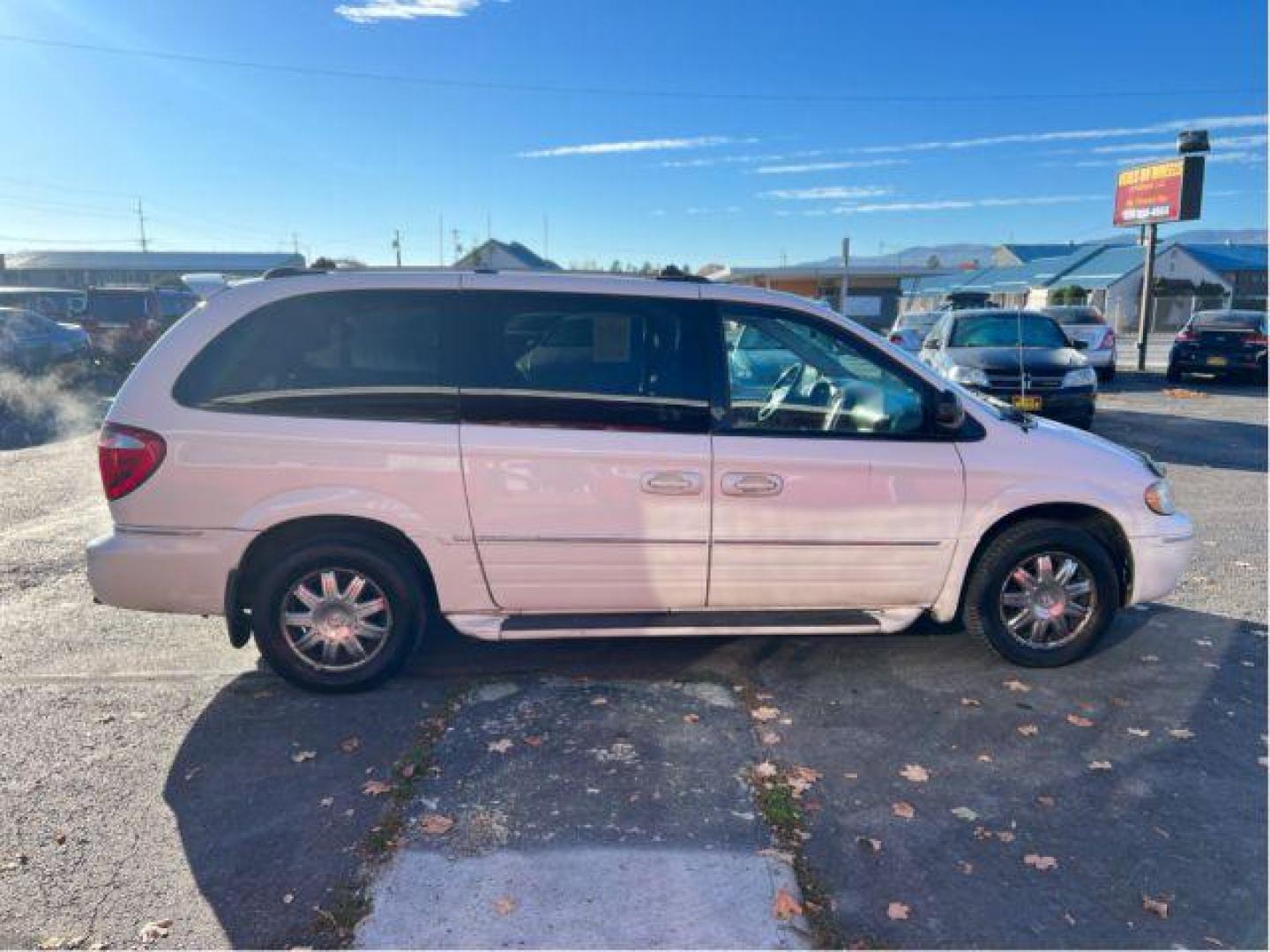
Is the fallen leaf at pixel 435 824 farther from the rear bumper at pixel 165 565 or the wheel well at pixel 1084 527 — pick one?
the wheel well at pixel 1084 527

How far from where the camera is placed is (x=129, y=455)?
3.87m

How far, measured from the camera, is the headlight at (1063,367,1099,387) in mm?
10719

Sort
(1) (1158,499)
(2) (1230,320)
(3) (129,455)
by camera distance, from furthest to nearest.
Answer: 1. (2) (1230,320)
2. (1) (1158,499)
3. (3) (129,455)

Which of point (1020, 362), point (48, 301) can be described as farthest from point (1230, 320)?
point (48, 301)

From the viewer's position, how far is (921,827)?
3.18 meters

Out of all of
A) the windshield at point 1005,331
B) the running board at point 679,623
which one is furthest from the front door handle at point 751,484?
the windshield at point 1005,331

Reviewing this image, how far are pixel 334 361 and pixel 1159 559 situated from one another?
4.22m

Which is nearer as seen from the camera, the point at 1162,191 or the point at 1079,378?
the point at 1079,378

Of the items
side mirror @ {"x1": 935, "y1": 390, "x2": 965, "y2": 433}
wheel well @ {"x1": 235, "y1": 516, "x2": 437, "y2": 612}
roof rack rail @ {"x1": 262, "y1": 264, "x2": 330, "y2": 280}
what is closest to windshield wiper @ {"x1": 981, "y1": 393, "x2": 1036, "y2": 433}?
side mirror @ {"x1": 935, "y1": 390, "x2": 965, "y2": 433}

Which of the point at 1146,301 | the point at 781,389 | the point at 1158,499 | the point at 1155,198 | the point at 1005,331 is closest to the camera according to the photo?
the point at 781,389

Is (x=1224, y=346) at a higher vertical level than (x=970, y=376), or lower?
higher

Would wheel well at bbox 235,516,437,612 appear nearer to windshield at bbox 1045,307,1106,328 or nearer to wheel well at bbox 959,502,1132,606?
wheel well at bbox 959,502,1132,606

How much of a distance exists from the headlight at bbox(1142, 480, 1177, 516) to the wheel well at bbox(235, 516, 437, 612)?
363 centimetres

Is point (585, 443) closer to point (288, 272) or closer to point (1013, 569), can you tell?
point (288, 272)
